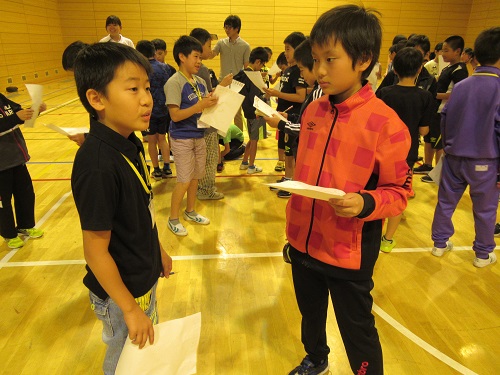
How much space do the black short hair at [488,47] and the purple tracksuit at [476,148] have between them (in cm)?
5

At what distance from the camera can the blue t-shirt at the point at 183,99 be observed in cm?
272

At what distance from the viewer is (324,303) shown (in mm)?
1502

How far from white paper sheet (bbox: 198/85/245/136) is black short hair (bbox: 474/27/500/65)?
172 cm

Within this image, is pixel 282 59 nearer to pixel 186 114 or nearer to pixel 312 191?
pixel 186 114

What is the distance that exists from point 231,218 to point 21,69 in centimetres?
1023

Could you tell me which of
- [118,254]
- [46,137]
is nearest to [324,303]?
[118,254]

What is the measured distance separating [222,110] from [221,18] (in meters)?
11.1

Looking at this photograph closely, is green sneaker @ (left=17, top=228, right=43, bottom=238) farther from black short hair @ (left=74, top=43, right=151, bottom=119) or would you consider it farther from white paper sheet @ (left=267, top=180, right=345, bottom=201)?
white paper sheet @ (left=267, top=180, right=345, bottom=201)

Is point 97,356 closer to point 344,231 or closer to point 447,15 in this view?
point 344,231

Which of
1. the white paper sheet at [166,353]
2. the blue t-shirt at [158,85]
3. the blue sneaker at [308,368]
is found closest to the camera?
the white paper sheet at [166,353]

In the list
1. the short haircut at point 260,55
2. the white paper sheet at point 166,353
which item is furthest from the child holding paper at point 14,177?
the short haircut at point 260,55

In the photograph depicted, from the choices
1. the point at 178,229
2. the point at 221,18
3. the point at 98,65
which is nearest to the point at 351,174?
the point at 98,65

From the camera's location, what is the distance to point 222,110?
2875 millimetres

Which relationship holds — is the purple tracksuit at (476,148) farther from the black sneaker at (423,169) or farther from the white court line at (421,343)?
the black sneaker at (423,169)
